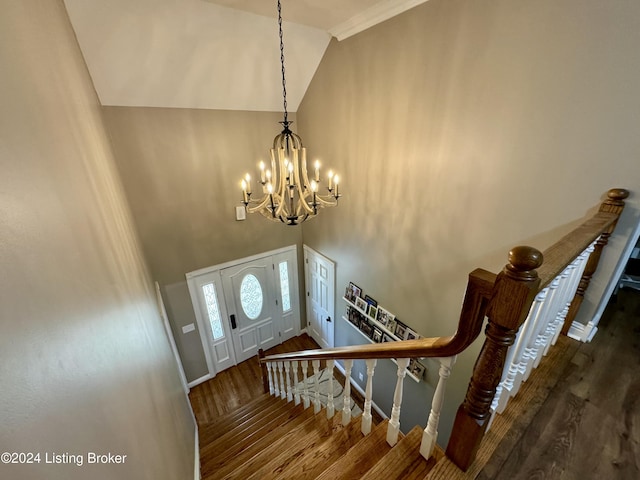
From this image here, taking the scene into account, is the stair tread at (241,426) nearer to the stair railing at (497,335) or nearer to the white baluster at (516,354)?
the stair railing at (497,335)

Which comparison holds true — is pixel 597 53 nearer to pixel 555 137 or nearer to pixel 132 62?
pixel 555 137

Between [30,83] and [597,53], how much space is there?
8.30ft

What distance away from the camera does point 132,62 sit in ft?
8.46

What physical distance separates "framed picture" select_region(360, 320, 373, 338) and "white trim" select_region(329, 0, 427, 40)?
3408 mm

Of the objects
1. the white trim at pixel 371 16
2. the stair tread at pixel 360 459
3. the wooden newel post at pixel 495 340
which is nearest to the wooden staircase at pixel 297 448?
the stair tread at pixel 360 459

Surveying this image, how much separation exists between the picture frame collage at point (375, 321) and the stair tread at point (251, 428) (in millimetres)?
1299

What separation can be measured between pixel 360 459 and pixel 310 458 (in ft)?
1.86

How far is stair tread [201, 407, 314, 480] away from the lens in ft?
7.84

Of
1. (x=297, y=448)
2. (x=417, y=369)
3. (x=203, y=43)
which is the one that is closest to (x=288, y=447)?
(x=297, y=448)

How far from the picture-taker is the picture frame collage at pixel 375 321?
9.92ft

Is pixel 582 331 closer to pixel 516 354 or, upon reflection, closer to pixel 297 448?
pixel 516 354

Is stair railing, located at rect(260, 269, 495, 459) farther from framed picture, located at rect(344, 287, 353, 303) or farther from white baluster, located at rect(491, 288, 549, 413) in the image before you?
framed picture, located at rect(344, 287, 353, 303)

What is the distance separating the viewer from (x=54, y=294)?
0.61m

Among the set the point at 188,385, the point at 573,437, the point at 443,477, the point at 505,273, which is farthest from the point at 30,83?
the point at 188,385
